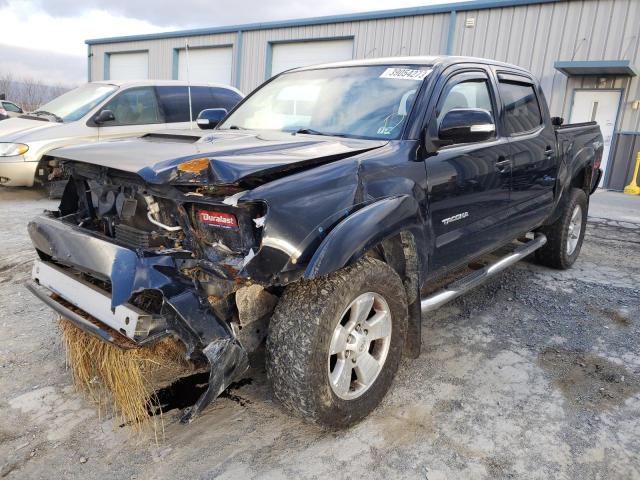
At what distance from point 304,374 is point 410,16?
558 inches

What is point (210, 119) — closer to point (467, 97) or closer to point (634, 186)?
point (467, 97)

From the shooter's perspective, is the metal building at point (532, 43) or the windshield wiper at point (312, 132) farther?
the metal building at point (532, 43)

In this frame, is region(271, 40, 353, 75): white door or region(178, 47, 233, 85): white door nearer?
region(271, 40, 353, 75): white door

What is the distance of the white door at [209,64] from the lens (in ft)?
60.8

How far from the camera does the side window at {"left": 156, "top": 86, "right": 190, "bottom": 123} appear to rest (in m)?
7.99

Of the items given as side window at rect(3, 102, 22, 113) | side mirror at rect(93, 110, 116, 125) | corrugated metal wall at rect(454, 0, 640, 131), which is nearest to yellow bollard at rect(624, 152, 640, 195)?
corrugated metal wall at rect(454, 0, 640, 131)

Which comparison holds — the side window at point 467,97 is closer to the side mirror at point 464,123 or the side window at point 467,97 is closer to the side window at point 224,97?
the side mirror at point 464,123

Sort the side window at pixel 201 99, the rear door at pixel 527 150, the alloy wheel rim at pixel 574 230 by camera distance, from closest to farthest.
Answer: the rear door at pixel 527 150
the alloy wheel rim at pixel 574 230
the side window at pixel 201 99

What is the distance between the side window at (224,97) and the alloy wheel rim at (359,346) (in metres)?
6.45

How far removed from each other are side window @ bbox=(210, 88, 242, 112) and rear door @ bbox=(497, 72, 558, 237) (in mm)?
5166

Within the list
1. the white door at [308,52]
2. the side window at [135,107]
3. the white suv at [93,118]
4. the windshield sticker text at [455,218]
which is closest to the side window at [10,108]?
the white door at [308,52]

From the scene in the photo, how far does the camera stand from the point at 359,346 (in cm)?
247

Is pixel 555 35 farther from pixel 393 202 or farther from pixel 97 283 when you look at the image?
pixel 97 283

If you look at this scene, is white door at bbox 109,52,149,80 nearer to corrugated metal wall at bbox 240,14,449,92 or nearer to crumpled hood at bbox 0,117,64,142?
corrugated metal wall at bbox 240,14,449,92
